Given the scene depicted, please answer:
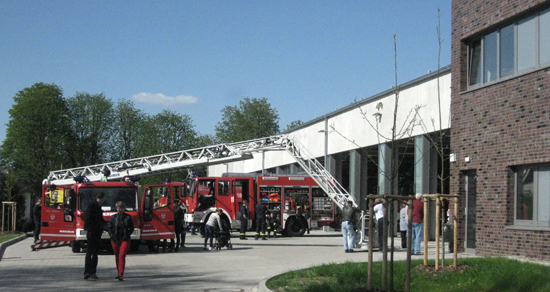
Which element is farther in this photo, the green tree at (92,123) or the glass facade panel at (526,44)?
the green tree at (92,123)

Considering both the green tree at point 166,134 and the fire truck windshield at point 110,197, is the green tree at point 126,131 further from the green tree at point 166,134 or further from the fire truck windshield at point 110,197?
the fire truck windshield at point 110,197

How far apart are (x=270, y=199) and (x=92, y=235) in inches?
644

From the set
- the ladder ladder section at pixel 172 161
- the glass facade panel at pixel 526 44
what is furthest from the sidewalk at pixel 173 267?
the ladder ladder section at pixel 172 161

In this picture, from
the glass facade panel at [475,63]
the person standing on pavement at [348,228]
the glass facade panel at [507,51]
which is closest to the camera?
the glass facade panel at [507,51]

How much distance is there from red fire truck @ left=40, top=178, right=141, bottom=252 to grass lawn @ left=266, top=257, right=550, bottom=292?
8461 mm

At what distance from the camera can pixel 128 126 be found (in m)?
84.7

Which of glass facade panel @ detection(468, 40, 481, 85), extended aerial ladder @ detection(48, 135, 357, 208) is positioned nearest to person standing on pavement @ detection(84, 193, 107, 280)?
glass facade panel @ detection(468, 40, 481, 85)

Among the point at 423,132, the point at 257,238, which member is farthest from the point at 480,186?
the point at 257,238

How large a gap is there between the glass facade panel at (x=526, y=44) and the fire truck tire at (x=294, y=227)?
15.6 meters

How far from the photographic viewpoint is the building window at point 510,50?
15.0m

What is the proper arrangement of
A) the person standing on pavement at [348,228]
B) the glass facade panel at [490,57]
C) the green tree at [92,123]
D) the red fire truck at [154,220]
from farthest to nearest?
the green tree at [92,123] < the person standing on pavement at [348,228] < the red fire truck at [154,220] < the glass facade panel at [490,57]

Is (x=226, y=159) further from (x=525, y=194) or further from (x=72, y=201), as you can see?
(x=525, y=194)

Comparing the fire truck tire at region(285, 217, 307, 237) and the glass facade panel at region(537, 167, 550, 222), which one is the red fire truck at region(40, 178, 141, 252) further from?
the glass facade panel at region(537, 167, 550, 222)

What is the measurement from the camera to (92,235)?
13594mm
